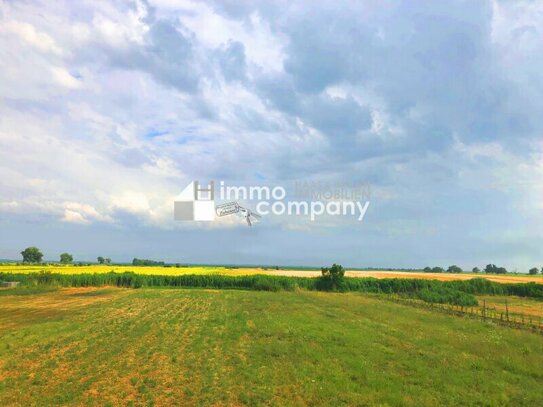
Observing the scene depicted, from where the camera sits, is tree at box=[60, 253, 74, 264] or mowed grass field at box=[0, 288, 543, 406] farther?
tree at box=[60, 253, 74, 264]

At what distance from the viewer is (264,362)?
15.5 m

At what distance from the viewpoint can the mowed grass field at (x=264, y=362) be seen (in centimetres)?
1177

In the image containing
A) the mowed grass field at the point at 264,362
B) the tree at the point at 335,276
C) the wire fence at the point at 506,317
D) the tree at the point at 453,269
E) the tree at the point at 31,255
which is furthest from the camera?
the tree at the point at 453,269

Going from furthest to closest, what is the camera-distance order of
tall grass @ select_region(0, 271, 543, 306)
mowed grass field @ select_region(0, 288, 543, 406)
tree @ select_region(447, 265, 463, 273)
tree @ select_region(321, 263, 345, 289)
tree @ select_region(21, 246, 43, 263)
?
tree @ select_region(447, 265, 463, 273)
tree @ select_region(21, 246, 43, 263)
tree @ select_region(321, 263, 345, 289)
tall grass @ select_region(0, 271, 543, 306)
mowed grass field @ select_region(0, 288, 543, 406)

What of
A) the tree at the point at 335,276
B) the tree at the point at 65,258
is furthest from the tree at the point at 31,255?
the tree at the point at 335,276

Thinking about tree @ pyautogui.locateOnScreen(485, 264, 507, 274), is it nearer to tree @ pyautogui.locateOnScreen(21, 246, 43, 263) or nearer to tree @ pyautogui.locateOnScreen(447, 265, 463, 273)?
tree @ pyautogui.locateOnScreen(447, 265, 463, 273)

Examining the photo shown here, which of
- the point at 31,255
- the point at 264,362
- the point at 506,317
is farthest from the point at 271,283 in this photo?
the point at 31,255

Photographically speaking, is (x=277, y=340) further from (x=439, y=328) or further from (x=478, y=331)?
(x=478, y=331)

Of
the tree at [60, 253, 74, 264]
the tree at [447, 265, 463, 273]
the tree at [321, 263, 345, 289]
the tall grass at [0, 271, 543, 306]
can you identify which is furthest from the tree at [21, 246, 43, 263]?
the tree at [447, 265, 463, 273]

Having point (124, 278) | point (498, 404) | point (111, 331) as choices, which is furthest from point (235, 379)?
point (124, 278)

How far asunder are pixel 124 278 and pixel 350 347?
2115 inches

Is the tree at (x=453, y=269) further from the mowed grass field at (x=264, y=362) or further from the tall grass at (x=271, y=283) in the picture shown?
the mowed grass field at (x=264, y=362)

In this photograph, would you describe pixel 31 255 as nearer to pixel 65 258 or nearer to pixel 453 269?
pixel 65 258

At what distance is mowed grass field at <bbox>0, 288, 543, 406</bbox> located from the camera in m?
11.8
